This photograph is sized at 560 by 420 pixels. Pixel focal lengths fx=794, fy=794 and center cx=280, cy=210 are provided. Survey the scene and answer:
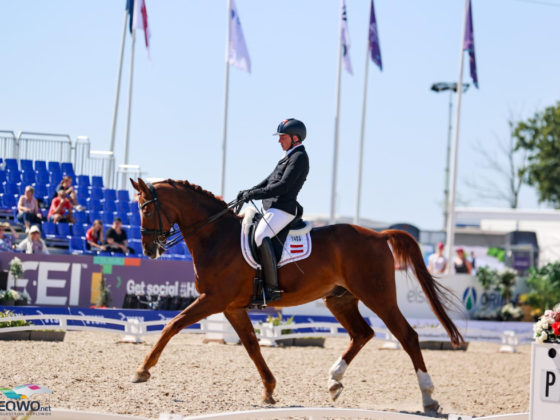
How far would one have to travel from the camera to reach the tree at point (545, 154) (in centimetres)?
4678

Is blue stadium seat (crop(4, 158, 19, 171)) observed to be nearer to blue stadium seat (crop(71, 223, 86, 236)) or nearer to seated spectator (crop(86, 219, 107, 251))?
blue stadium seat (crop(71, 223, 86, 236))

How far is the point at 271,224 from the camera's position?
324 inches

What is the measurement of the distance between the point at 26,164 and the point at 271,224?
13.5 m

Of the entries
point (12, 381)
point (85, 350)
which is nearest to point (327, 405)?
point (12, 381)

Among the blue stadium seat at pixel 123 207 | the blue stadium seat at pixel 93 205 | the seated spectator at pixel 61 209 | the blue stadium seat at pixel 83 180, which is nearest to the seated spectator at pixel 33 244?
the seated spectator at pixel 61 209

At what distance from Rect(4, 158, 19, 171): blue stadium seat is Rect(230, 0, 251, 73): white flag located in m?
6.76

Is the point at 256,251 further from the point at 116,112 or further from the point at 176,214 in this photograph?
the point at 116,112

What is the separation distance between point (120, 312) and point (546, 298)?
1325cm

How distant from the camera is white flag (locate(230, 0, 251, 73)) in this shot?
75.0ft

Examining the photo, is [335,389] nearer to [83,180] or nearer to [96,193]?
[96,193]

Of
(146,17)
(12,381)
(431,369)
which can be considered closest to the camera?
(12,381)

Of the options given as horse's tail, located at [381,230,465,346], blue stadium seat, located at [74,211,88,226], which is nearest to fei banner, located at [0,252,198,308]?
blue stadium seat, located at [74,211,88,226]

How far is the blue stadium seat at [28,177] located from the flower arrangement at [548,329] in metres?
15.6

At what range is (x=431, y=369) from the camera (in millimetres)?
12562
